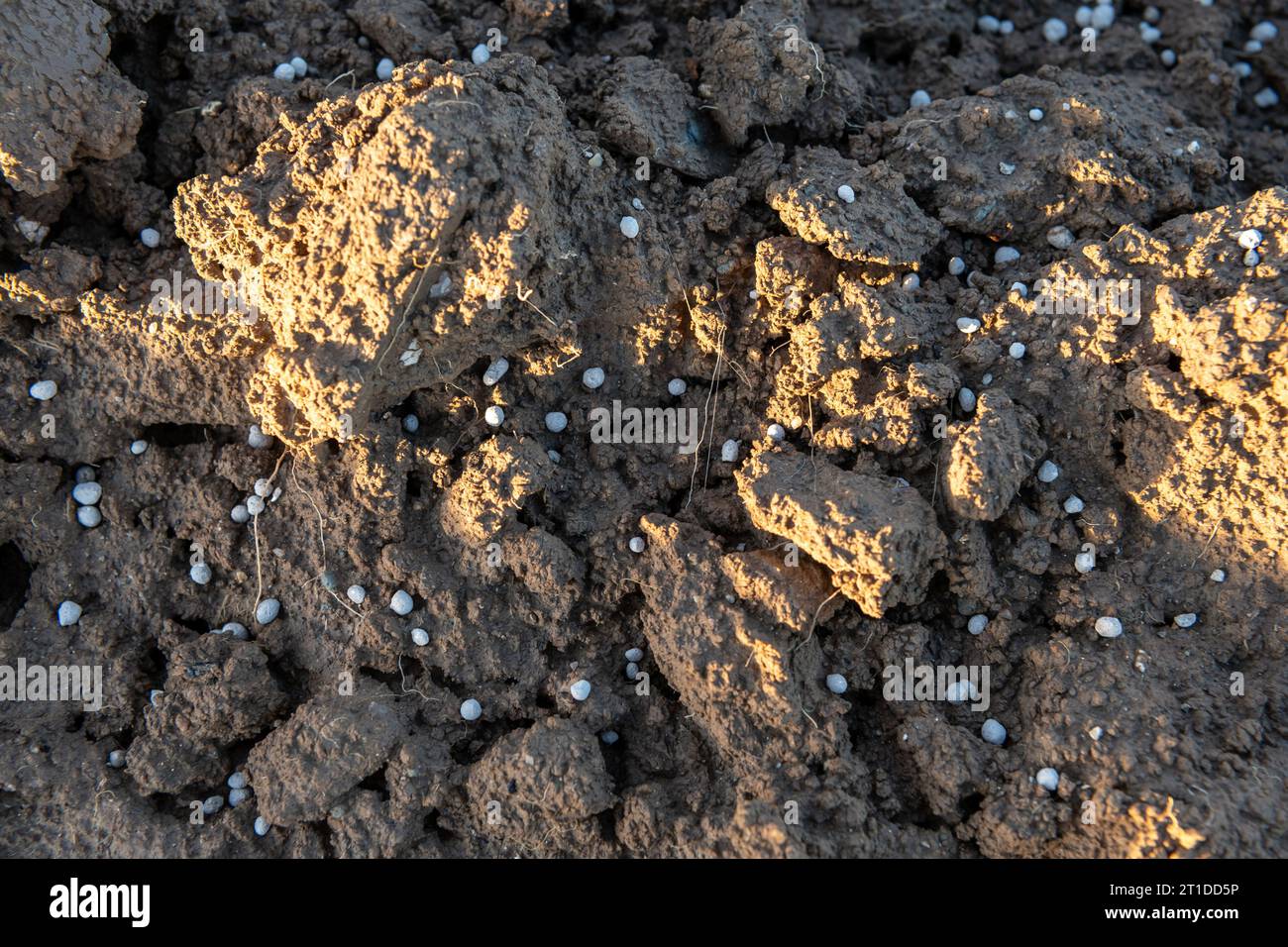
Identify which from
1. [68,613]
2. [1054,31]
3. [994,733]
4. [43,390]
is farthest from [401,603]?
[1054,31]

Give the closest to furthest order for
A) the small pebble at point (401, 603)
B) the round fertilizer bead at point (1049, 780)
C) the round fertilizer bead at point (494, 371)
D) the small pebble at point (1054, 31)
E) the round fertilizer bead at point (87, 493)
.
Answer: the round fertilizer bead at point (1049, 780) → the small pebble at point (401, 603) → the round fertilizer bead at point (494, 371) → the round fertilizer bead at point (87, 493) → the small pebble at point (1054, 31)

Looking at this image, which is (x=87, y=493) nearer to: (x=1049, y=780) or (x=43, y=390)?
(x=43, y=390)

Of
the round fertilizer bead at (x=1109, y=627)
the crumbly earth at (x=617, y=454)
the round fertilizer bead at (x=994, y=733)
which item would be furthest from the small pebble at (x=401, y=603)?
the round fertilizer bead at (x=1109, y=627)

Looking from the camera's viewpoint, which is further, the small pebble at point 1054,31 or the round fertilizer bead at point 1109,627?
the small pebble at point 1054,31

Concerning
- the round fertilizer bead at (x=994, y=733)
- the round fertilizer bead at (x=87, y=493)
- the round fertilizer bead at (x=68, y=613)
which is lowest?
the round fertilizer bead at (x=68, y=613)

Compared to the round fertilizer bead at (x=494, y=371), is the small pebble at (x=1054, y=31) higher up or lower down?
higher up

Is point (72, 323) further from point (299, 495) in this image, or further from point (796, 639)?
point (796, 639)

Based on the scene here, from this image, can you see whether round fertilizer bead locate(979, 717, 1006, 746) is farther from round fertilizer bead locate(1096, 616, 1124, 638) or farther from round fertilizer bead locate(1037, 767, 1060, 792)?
round fertilizer bead locate(1096, 616, 1124, 638)

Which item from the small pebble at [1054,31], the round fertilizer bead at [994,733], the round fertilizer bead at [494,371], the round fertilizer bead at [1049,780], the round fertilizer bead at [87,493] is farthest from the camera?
the small pebble at [1054,31]

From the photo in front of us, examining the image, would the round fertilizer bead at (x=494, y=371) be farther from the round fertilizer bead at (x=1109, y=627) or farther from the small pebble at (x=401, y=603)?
the round fertilizer bead at (x=1109, y=627)
